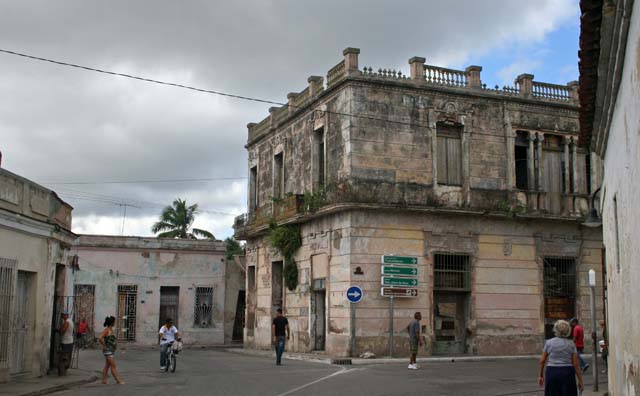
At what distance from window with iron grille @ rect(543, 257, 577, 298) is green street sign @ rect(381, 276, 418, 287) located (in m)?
5.74

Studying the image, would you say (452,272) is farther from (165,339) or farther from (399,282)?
(165,339)

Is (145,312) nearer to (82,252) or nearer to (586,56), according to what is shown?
(82,252)

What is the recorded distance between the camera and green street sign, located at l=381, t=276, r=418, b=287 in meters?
24.9

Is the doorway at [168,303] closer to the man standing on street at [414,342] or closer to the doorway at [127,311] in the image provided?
the doorway at [127,311]

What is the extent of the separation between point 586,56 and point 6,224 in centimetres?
1251

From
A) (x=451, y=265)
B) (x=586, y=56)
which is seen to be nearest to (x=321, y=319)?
(x=451, y=265)

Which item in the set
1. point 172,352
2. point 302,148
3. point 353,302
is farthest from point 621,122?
Answer: point 302,148

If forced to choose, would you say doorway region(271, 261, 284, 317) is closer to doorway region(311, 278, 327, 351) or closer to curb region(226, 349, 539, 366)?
doorway region(311, 278, 327, 351)

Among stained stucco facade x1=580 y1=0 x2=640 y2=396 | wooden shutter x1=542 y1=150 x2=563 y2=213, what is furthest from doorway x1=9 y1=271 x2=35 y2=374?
wooden shutter x1=542 y1=150 x2=563 y2=213

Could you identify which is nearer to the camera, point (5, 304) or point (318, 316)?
point (5, 304)

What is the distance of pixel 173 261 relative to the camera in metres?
38.8

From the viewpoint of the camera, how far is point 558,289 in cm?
2794

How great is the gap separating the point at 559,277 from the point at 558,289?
0.46m

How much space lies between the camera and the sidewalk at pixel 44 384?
1447cm
